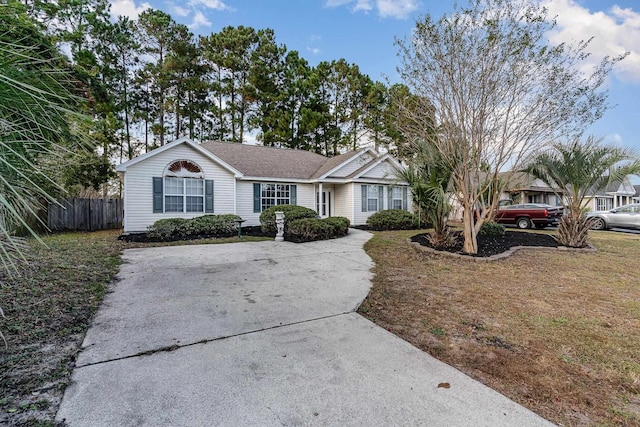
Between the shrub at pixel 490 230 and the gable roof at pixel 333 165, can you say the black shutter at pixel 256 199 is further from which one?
the shrub at pixel 490 230

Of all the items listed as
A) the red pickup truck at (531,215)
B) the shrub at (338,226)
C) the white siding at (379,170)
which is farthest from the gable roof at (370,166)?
the red pickup truck at (531,215)

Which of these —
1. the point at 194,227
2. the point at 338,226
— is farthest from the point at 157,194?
the point at 338,226

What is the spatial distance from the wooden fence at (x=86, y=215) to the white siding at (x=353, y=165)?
39.3 feet

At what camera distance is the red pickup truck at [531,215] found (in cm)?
1545

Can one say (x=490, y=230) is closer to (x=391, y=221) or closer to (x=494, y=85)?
(x=391, y=221)

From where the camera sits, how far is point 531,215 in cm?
1580

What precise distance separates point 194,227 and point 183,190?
218 centimetres

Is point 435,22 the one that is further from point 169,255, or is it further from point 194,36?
point 194,36

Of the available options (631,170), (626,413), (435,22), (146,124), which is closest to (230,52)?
(146,124)

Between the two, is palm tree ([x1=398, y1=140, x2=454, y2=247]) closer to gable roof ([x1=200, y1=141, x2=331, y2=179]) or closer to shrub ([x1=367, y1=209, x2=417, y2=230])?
shrub ([x1=367, y1=209, x2=417, y2=230])

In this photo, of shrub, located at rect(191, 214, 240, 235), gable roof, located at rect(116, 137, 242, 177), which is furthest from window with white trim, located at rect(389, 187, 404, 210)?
shrub, located at rect(191, 214, 240, 235)

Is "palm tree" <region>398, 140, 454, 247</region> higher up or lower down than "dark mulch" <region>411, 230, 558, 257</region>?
higher up

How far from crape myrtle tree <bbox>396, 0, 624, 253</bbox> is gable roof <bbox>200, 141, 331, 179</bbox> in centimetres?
940

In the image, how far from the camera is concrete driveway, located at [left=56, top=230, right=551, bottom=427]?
6.61 ft
